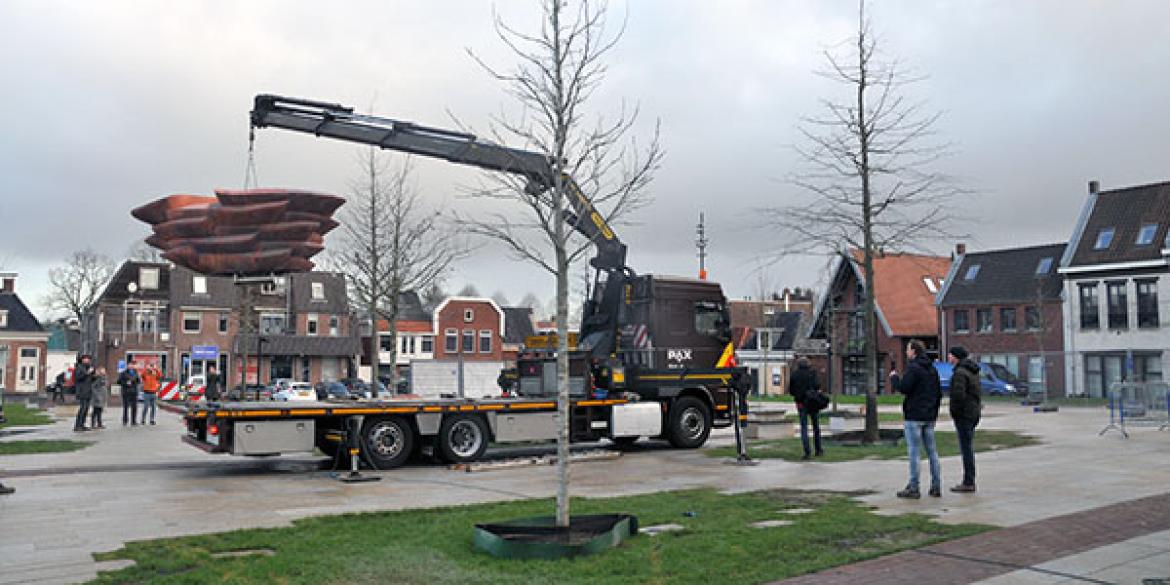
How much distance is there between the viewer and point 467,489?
13.1 m

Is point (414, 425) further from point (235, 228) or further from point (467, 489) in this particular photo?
point (235, 228)

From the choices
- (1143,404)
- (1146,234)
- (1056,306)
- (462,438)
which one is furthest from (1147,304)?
(462,438)

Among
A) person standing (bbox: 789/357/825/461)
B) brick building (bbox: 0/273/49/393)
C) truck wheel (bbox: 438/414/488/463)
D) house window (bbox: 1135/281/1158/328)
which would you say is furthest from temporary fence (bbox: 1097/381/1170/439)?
brick building (bbox: 0/273/49/393)

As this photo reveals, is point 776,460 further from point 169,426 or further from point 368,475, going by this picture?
point 169,426

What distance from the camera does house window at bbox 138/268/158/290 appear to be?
212 ft

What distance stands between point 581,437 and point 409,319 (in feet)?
188

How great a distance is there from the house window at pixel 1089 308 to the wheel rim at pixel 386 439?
41454mm

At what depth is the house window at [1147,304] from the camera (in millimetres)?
43312

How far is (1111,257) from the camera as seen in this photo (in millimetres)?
44812

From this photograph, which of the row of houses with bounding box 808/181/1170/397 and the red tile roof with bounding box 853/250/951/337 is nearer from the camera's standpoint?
the row of houses with bounding box 808/181/1170/397

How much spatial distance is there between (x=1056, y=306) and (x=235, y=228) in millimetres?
44454

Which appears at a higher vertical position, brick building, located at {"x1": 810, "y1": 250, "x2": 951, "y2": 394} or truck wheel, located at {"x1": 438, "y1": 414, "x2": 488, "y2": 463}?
brick building, located at {"x1": 810, "y1": 250, "x2": 951, "y2": 394}

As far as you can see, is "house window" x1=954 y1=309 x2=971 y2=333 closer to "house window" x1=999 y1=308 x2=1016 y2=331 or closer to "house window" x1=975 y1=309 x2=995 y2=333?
"house window" x1=975 y1=309 x2=995 y2=333

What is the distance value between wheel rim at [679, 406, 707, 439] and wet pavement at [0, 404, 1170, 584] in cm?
67
